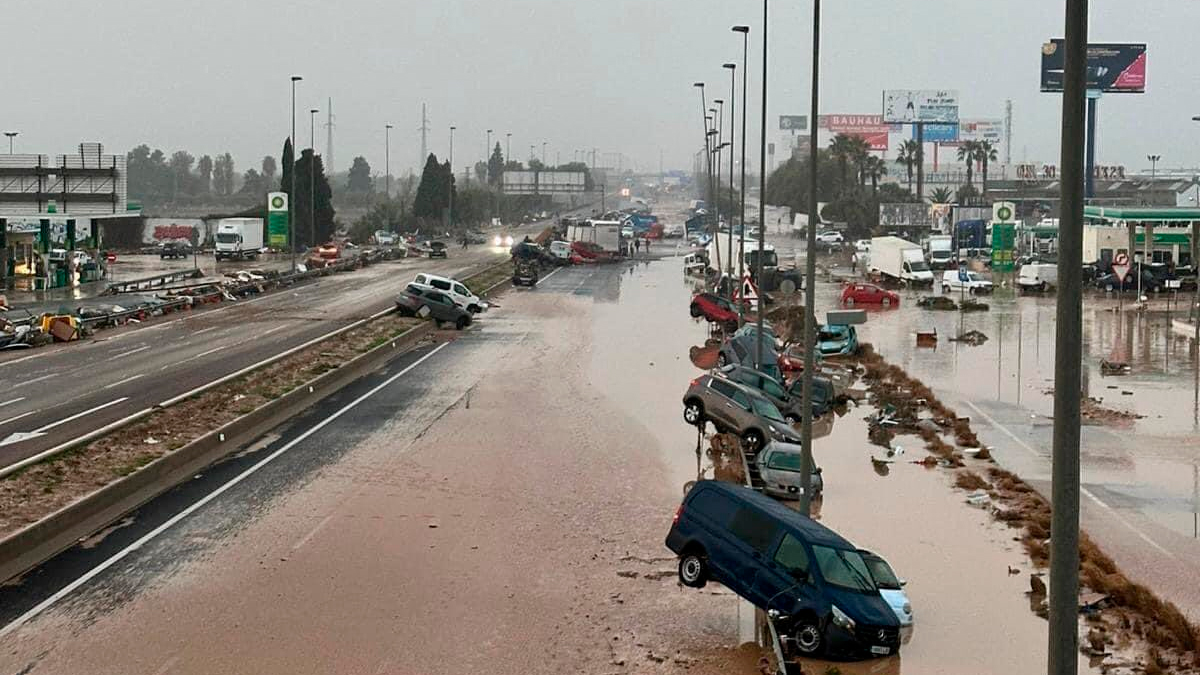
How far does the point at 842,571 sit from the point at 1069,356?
900 centimetres

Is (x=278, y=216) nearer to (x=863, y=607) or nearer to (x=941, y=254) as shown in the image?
(x=941, y=254)

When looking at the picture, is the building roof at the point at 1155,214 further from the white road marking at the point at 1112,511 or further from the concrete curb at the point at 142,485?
the concrete curb at the point at 142,485

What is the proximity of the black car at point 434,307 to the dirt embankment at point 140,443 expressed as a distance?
12737mm

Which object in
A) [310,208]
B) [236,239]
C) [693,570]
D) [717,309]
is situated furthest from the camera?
[310,208]

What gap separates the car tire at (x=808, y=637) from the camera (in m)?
16.4

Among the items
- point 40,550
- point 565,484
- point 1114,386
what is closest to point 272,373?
point 565,484

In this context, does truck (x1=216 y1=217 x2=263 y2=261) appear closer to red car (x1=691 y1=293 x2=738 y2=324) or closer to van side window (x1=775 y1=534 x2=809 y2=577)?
red car (x1=691 y1=293 x2=738 y2=324)

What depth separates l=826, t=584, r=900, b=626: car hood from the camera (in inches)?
650

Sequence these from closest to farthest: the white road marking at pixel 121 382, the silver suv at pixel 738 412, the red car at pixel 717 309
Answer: the silver suv at pixel 738 412 → the white road marking at pixel 121 382 → the red car at pixel 717 309

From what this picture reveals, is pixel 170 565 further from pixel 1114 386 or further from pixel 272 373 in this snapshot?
pixel 1114 386

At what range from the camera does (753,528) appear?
17.8 metres

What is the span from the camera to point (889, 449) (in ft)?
103

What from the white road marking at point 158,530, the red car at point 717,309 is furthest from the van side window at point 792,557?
the red car at point 717,309

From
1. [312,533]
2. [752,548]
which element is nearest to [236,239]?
[312,533]
